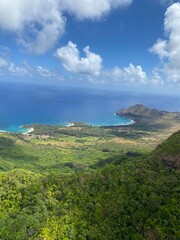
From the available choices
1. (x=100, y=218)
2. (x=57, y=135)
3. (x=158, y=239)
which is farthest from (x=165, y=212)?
(x=57, y=135)

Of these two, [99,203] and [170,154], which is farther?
[170,154]

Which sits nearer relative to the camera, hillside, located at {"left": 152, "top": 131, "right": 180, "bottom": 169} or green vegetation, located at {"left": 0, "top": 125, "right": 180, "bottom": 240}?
green vegetation, located at {"left": 0, "top": 125, "right": 180, "bottom": 240}

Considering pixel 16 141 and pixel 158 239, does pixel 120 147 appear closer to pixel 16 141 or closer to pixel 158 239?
pixel 16 141

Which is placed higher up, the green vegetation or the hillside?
the hillside

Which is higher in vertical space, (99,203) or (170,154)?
(170,154)

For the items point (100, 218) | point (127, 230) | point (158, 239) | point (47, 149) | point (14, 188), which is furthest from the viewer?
point (47, 149)

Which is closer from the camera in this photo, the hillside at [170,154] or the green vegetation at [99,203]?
the green vegetation at [99,203]

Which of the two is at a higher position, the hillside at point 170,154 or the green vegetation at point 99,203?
the hillside at point 170,154

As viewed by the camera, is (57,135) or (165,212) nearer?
(165,212)

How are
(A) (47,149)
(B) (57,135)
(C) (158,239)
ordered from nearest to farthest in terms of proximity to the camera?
(C) (158,239), (A) (47,149), (B) (57,135)

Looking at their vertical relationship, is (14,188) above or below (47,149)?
above

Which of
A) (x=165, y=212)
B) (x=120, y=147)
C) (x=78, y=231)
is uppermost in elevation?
(x=165, y=212)
